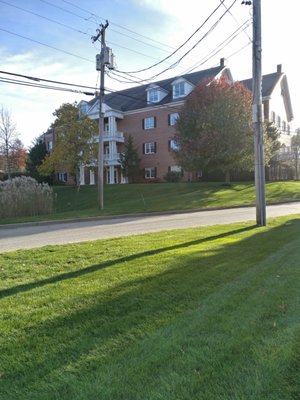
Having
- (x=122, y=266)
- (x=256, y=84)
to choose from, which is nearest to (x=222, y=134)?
(x=256, y=84)

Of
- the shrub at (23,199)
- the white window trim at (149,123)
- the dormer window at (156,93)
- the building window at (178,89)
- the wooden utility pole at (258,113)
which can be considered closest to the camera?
the wooden utility pole at (258,113)

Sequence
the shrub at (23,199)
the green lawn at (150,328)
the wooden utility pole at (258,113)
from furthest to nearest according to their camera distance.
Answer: the shrub at (23,199)
the wooden utility pole at (258,113)
the green lawn at (150,328)

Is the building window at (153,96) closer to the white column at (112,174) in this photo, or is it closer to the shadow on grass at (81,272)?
the white column at (112,174)

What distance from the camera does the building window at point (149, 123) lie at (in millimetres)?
42822

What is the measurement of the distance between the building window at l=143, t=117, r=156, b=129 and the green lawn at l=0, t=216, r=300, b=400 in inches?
1451

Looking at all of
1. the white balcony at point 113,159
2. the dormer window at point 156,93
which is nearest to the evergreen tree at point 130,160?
the white balcony at point 113,159

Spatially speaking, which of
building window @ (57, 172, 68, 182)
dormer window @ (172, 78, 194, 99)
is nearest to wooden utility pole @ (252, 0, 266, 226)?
dormer window @ (172, 78, 194, 99)

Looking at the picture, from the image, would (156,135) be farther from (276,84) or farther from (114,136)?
(276,84)

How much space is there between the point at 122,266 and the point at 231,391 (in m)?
3.94

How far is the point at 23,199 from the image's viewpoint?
66.3 feet

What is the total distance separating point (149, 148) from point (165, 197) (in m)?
17.8

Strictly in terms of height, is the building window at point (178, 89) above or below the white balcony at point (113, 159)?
above

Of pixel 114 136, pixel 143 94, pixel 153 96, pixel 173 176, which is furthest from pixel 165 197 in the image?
pixel 143 94

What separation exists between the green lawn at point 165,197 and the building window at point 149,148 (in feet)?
32.2
